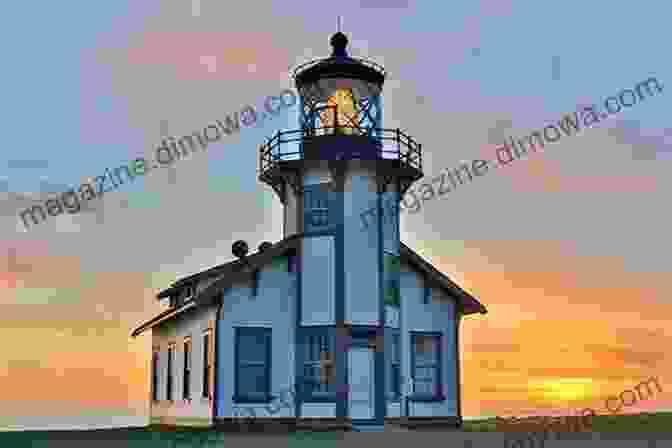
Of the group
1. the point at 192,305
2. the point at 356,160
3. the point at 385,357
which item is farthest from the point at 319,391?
the point at 356,160

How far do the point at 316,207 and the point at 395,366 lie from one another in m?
5.28

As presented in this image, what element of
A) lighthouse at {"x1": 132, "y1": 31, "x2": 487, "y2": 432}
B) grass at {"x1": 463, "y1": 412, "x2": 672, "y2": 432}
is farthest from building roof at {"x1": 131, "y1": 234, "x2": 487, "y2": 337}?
grass at {"x1": 463, "y1": 412, "x2": 672, "y2": 432}

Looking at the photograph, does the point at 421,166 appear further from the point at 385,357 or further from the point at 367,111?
the point at 385,357

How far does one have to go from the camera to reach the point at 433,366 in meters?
31.4

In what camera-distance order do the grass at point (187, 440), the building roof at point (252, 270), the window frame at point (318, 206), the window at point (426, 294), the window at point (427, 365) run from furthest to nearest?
the window at point (426, 294) < the window at point (427, 365) < the window frame at point (318, 206) < the building roof at point (252, 270) < the grass at point (187, 440)

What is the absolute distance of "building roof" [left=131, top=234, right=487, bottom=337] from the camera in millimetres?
28234

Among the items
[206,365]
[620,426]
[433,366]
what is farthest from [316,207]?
[620,426]

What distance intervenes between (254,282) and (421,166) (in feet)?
20.7

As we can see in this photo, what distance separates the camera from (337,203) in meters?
29.3

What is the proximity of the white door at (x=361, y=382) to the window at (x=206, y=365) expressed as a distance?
4101 millimetres

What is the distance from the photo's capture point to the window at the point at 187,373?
1249 inches

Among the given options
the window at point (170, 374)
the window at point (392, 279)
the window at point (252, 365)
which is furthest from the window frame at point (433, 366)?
the window at point (170, 374)

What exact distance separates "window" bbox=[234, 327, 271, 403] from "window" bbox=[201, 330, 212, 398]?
1.07 meters

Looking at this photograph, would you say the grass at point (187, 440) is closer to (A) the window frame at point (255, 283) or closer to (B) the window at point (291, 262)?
(A) the window frame at point (255, 283)
